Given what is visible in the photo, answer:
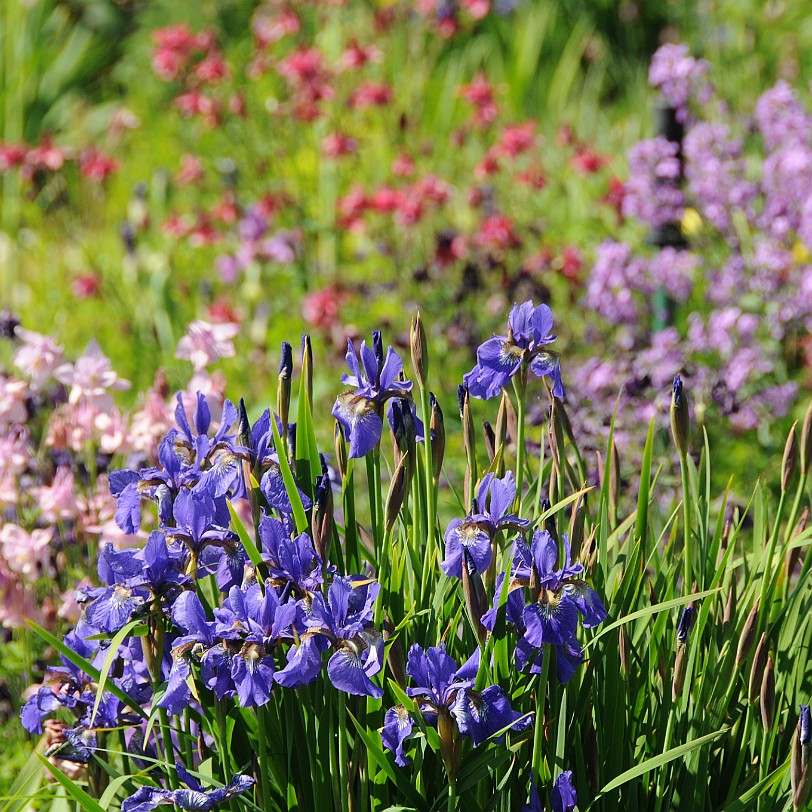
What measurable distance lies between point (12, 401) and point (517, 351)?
1.36m

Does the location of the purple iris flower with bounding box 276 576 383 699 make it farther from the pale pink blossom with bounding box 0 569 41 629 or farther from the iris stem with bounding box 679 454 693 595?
the pale pink blossom with bounding box 0 569 41 629

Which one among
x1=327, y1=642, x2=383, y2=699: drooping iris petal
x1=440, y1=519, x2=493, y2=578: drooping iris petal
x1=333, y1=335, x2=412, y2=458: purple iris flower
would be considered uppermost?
x1=333, y1=335, x2=412, y2=458: purple iris flower

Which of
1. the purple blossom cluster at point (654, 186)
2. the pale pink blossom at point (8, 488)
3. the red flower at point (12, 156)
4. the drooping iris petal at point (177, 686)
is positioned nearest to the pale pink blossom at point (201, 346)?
the pale pink blossom at point (8, 488)

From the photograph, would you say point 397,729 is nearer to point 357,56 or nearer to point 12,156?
point 357,56

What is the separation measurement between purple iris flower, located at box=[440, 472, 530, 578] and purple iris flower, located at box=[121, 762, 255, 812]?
1.38 ft

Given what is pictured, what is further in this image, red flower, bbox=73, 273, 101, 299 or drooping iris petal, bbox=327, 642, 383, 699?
red flower, bbox=73, 273, 101, 299

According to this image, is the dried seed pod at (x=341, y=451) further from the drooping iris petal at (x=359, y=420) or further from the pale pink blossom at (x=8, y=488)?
the pale pink blossom at (x=8, y=488)

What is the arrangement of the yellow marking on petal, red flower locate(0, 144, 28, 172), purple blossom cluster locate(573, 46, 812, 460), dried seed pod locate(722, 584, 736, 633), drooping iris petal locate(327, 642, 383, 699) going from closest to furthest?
1. drooping iris petal locate(327, 642, 383, 699)
2. dried seed pod locate(722, 584, 736, 633)
3. purple blossom cluster locate(573, 46, 812, 460)
4. the yellow marking on petal
5. red flower locate(0, 144, 28, 172)

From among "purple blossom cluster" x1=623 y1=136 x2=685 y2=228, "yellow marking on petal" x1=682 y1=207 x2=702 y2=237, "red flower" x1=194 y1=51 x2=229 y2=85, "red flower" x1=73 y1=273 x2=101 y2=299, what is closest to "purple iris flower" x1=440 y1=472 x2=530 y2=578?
"purple blossom cluster" x1=623 y1=136 x2=685 y2=228

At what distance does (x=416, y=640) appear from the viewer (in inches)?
64.5

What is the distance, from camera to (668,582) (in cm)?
171

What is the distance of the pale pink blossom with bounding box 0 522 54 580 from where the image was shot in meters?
2.32

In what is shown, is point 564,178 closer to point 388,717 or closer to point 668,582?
point 668,582

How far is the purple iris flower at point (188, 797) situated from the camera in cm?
144
